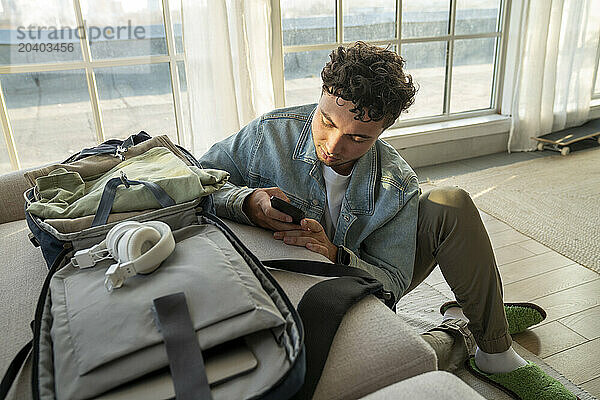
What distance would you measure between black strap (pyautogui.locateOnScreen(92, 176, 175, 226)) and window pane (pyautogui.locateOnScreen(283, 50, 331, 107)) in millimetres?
1730

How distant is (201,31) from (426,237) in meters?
1.36

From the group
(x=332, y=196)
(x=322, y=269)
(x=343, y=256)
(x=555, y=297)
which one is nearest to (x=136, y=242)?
(x=322, y=269)

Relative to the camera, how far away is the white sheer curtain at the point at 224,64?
80.5 inches

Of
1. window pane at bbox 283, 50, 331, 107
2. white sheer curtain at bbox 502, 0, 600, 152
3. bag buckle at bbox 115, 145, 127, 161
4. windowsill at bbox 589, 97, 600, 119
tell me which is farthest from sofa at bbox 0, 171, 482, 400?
windowsill at bbox 589, 97, 600, 119

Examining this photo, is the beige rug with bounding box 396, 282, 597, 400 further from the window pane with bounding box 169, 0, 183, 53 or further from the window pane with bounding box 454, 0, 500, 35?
the window pane with bounding box 454, 0, 500, 35

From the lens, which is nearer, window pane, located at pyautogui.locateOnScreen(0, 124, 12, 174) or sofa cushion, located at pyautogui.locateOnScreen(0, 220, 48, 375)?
sofa cushion, located at pyautogui.locateOnScreen(0, 220, 48, 375)

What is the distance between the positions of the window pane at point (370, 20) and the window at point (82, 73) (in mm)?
926

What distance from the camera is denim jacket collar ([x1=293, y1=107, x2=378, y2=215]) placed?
1.09 m

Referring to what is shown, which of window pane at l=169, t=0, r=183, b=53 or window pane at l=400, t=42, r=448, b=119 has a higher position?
window pane at l=169, t=0, r=183, b=53

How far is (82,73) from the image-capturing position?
6.86ft

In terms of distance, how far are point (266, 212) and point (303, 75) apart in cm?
173

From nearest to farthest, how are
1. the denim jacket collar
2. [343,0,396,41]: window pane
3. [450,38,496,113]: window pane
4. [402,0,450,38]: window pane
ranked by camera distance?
the denim jacket collar → [343,0,396,41]: window pane → [402,0,450,38]: window pane → [450,38,496,113]: window pane

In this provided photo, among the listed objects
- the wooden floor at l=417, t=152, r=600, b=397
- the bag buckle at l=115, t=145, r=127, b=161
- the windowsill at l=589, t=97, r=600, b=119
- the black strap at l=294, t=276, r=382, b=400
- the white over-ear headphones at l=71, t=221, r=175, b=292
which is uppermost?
the bag buckle at l=115, t=145, r=127, b=161

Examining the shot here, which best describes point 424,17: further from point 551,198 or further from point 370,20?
point 551,198
